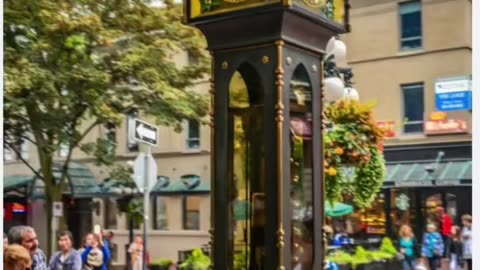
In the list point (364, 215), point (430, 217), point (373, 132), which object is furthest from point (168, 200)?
point (373, 132)

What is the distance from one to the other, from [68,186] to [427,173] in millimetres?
4153

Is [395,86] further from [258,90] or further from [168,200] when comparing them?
[258,90]

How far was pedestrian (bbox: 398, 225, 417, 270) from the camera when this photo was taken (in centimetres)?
617

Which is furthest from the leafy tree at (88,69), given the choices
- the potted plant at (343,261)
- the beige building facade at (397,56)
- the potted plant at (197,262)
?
the beige building facade at (397,56)

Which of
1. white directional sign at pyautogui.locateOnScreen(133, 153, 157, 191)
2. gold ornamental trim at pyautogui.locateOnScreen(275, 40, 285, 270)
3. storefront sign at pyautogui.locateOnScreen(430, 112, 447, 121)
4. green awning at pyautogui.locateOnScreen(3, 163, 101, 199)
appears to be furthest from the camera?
green awning at pyautogui.locateOnScreen(3, 163, 101, 199)

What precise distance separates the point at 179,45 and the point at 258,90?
4.86 m

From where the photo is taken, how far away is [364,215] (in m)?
7.98

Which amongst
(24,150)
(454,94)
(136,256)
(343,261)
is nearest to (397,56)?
(454,94)

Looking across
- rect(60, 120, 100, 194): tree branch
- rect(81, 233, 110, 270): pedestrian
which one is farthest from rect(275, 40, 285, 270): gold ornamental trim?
rect(60, 120, 100, 194): tree branch

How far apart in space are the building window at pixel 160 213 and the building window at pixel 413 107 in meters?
3.83

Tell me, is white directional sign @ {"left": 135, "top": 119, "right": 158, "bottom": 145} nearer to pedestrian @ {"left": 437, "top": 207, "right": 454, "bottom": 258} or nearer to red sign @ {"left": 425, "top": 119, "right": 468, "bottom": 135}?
pedestrian @ {"left": 437, "top": 207, "right": 454, "bottom": 258}

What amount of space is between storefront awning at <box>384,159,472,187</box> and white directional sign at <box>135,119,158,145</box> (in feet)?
12.5

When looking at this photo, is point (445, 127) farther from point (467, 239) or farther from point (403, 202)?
point (467, 239)

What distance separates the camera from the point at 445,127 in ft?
23.9
